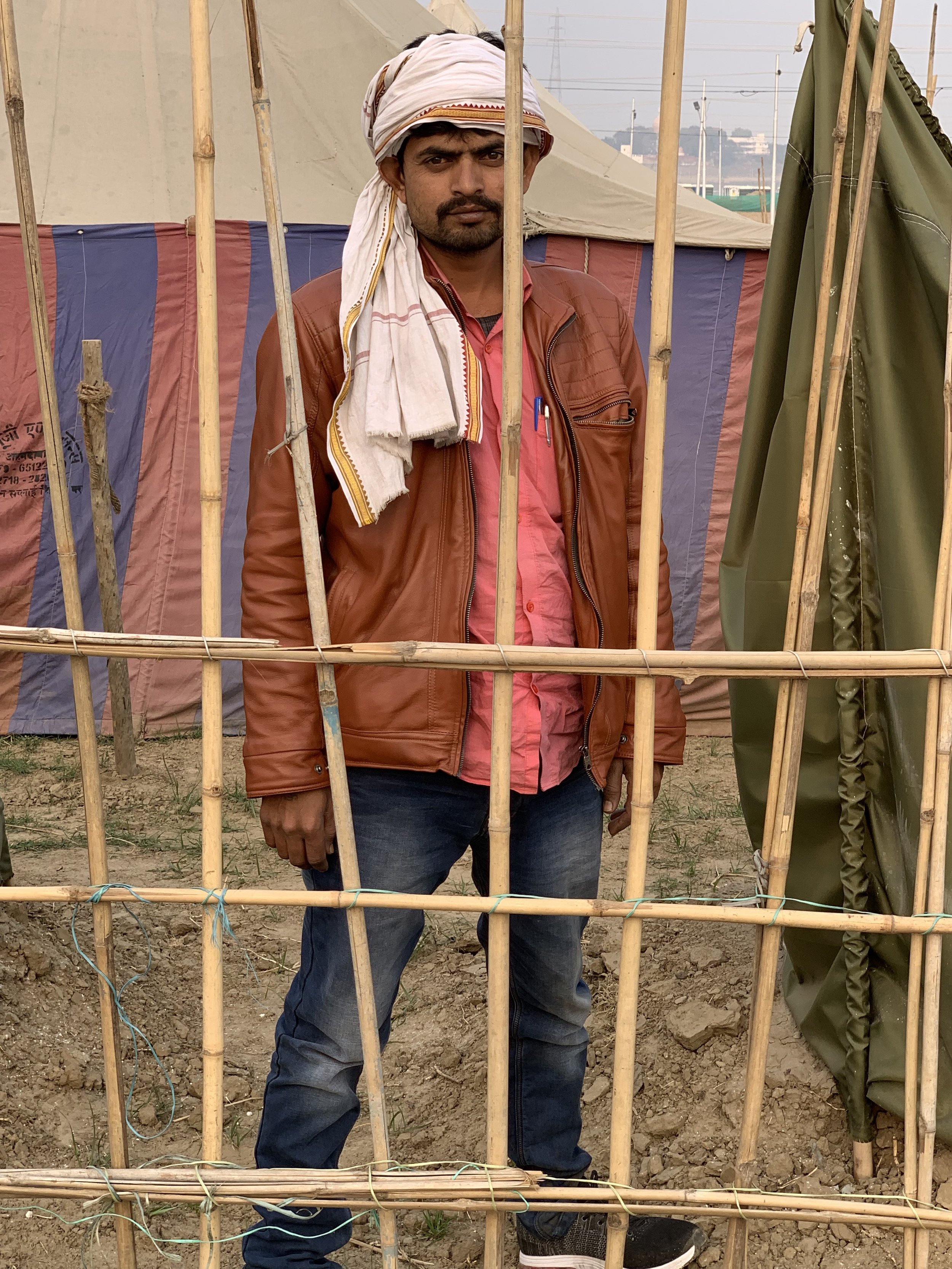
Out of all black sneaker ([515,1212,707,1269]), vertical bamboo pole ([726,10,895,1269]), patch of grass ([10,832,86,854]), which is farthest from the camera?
patch of grass ([10,832,86,854])

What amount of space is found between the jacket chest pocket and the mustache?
30 cm

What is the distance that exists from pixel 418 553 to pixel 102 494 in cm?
334

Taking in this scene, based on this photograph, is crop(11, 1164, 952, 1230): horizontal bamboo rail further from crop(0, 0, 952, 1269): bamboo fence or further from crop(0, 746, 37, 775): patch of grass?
crop(0, 746, 37, 775): patch of grass

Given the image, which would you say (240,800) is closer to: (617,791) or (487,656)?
(617,791)

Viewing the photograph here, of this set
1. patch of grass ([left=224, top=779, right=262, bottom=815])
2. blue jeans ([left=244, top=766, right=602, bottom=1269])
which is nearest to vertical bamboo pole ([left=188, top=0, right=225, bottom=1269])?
blue jeans ([left=244, top=766, right=602, bottom=1269])

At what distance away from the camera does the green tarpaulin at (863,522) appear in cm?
219

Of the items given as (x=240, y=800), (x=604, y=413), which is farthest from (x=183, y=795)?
(x=604, y=413)

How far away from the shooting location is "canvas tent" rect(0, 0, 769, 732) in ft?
17.8

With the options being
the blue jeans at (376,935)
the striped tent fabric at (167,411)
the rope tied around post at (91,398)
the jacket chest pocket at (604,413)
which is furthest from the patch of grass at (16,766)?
the jacket chest pocket at (604,413)

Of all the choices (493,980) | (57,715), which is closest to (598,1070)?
(493,980)

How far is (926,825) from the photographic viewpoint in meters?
1.70

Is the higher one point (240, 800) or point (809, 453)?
point (809, 453)

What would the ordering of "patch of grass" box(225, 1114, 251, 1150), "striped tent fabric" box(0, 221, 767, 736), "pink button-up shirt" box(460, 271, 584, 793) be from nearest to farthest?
"pink button-up shirt" box(460, 271, 584, 793)
"patch of grass" box(225, 1114, 251, 1150)
"striped tent fabric" box(0, 221, 767, 736)

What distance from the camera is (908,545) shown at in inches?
86.7
